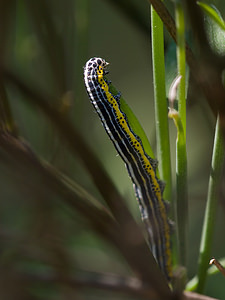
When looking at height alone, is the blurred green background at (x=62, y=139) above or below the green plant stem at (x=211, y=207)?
above

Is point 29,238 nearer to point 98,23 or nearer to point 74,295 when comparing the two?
point 74,295

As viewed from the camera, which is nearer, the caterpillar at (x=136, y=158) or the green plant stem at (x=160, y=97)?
the green plant stem at (x=160, y=97)

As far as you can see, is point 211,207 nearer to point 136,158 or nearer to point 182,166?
point 182,166

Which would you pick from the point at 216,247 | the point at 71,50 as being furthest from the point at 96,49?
the point at 216,247

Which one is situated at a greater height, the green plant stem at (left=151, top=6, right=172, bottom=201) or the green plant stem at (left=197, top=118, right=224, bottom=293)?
the green plant stem at (left=151, top=6, right=172, bottom=201)

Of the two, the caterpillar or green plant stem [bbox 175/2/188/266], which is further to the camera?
the caterpillar
